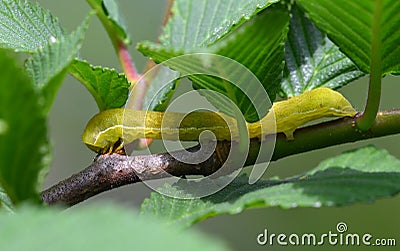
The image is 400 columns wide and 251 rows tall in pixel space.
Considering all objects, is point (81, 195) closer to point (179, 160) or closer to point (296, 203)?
point (179, 160)

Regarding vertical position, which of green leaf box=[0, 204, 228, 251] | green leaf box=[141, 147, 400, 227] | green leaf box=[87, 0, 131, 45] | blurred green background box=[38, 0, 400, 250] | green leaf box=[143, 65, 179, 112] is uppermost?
blurred green background box=[38, 0, 400, 250]

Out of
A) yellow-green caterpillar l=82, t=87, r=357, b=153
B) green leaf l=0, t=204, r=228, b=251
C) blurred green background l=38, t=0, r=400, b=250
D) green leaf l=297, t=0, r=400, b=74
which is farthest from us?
blurred green background l=38, t=0, r=400, b=250

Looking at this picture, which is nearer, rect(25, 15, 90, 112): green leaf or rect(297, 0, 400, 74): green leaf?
rect(25, 15, 90, 112): green leaf

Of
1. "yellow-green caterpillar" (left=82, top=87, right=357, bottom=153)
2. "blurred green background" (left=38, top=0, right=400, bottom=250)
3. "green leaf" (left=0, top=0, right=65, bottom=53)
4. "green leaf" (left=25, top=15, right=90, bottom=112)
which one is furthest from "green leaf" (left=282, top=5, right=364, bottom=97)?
"blurred green background" (left=38, top=0, right=400, bottom=250)

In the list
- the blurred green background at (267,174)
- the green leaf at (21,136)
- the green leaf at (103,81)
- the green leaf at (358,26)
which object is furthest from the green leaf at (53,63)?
the blurred green background at (267,174)

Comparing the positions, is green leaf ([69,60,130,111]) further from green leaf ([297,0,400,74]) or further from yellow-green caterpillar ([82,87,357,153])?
green leaf ([297,0,400,74])

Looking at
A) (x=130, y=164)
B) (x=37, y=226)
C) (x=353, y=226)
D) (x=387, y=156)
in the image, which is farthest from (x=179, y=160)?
(x=353, y=226)

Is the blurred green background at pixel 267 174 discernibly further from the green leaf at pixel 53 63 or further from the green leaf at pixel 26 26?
the green leaf at pixel 53 63

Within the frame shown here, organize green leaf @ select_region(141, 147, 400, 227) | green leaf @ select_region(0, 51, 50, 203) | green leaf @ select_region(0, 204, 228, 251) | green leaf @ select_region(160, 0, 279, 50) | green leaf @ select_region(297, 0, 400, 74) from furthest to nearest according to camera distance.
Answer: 1. green leaf @ select_region(160, 0, 279, 50)
2. green leaf @ select_region(297, 0, 400, 74)
3. green leaf @ select_region(141, 147, 400, 227)
4. green leaf @ select_region(0, 51, 50, 203)
5. green leaf @ select_region(0, 204, 228, 251)
